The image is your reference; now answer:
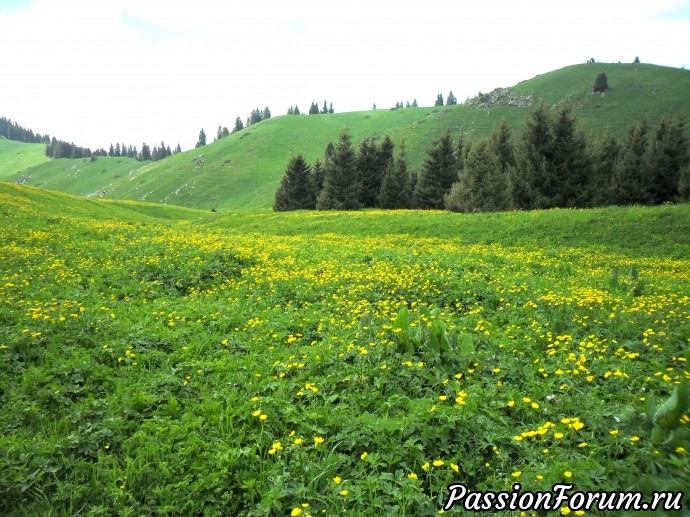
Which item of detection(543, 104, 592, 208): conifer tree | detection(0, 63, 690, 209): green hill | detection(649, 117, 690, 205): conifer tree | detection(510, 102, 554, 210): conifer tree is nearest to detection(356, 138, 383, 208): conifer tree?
detection(510, 102, 554, 210): conifer tree

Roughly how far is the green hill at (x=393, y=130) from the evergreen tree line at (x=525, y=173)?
131ft

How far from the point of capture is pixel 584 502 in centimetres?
339

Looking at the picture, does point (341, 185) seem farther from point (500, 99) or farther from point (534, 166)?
point (500, 99)

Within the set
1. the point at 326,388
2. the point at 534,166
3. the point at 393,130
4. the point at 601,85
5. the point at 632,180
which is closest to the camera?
the point at 326,388

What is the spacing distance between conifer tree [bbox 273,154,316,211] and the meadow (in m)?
43.8

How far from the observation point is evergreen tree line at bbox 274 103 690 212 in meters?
32.9

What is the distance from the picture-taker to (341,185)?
158ft

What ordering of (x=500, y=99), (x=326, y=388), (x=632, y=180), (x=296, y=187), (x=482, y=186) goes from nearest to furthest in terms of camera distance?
(x=326, y=388) < (x=482, y=186) < (x=632, y=180) < (x=296, y=187) < (x=500, y=99)

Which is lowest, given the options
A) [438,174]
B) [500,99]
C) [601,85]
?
[438,174]

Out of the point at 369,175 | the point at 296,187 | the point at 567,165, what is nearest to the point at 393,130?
the point at 369,175

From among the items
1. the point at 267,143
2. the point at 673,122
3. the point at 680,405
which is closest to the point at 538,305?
the point at 680,405

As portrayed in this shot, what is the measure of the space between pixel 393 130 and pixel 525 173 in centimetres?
10062

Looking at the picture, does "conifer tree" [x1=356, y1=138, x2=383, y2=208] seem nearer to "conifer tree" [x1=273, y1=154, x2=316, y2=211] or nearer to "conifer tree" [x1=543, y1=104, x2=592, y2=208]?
"conifer tree" [x1=273, y1=154, x2=316, y2=211]

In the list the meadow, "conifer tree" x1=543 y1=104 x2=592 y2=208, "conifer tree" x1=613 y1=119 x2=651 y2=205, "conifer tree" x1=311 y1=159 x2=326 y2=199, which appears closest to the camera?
the meadow
